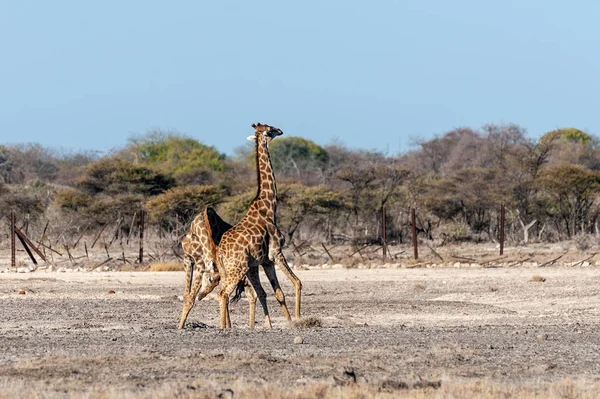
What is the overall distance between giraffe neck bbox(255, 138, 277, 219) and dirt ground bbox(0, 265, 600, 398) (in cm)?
184

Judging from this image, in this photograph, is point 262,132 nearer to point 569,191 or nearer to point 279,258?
point 279,258

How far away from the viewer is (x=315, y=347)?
13016mm

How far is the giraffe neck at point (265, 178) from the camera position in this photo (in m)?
17.2

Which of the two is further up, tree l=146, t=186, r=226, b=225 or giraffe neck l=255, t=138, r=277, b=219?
tree l=146, t=186, r=226, b=225

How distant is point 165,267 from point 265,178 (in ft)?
47.0

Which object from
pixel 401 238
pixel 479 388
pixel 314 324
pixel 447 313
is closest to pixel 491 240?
pixel 401 238

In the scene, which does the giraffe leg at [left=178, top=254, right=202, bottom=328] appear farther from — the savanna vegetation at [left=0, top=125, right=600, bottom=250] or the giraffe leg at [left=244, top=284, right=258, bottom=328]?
the savanna vegetation at [left=0, top=125, right=600, bottom=250]

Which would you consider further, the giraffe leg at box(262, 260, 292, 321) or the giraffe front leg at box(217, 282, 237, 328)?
the giraffe leg at box(262, 260, 292, 321)

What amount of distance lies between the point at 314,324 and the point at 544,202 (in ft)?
102

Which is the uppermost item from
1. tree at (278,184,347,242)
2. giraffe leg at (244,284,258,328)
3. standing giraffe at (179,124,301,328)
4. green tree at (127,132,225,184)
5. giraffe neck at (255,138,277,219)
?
green tree at (127,132,225,184)

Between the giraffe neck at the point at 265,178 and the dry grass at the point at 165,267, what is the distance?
14.2 m

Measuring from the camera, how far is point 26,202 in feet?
160

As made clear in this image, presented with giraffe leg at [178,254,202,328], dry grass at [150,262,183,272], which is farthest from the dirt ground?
dry grass at [150,262,183,272]

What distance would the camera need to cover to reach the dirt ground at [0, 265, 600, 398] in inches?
404
